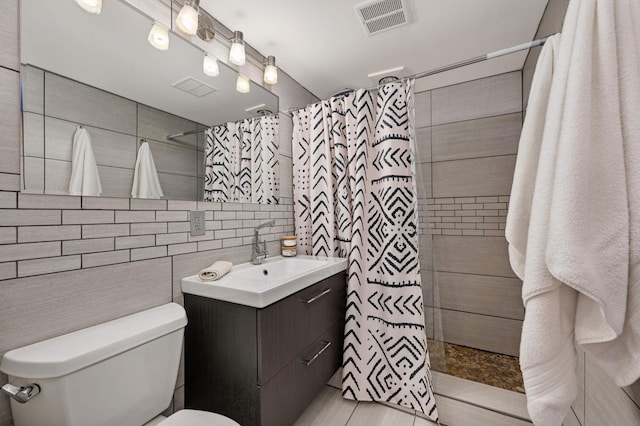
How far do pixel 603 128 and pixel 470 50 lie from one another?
152 centimetres

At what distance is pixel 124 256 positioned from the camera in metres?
1.03

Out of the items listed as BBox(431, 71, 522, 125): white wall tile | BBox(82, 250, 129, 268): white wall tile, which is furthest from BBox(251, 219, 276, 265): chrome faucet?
BBox(431, 71, 522, 125): white wall tile

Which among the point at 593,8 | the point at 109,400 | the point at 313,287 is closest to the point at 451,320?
the point at 313,287

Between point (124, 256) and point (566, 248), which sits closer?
point (566, 248)

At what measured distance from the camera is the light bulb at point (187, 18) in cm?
121

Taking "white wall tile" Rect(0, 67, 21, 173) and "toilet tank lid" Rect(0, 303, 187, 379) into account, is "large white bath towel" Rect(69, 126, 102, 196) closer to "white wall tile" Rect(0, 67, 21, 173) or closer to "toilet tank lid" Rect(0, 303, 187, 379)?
"white wall tile" Rect(0, 67, 21, 173)

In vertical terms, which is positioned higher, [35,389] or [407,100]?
[407,100]

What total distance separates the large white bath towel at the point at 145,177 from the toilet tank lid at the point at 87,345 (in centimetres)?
49

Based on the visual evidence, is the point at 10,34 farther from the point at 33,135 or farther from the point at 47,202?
the point at 47,202

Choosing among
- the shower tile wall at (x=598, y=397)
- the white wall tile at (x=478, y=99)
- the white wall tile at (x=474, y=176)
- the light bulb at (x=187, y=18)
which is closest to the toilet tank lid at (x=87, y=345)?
the light bulb at (x=187, y=18)

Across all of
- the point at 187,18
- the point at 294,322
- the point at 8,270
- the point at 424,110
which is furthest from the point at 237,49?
the point at 424,110

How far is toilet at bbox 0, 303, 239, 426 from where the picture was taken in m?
0.71

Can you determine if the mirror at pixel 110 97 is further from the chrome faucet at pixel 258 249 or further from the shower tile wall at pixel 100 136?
the chrome faucet at pixel 258 249

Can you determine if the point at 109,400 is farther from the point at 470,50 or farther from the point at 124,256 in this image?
the point at 470,50
